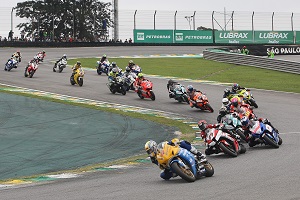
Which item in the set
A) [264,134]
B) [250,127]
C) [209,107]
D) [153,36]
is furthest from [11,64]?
[264,134]

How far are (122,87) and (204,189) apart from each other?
21.5 meters

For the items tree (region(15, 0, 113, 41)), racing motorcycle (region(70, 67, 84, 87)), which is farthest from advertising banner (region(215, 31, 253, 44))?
racing motorcycle (region(70, 67, 84, 87))

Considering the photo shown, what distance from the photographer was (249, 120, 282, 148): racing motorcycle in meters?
17.5

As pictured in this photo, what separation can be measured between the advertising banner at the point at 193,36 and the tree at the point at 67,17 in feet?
25.4

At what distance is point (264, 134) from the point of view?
17547 mm

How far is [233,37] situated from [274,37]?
5290 millimetres

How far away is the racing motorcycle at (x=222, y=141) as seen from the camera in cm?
1594

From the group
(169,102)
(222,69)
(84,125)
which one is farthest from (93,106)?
(222,69)

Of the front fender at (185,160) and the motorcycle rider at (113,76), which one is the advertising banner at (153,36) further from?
the front fender at (185,160)

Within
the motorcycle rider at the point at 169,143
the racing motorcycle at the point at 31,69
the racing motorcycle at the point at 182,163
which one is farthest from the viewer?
the racing motorcycle at the point at 31,69

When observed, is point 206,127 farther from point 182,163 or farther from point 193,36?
point 193,36

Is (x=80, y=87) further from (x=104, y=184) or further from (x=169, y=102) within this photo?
(x=104, y=184)

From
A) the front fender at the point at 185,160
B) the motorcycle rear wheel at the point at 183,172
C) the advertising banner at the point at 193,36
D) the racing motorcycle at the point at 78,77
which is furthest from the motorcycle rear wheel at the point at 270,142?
the advertising banner at the point at 193,36

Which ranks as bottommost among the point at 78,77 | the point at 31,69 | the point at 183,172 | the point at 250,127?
the point at 183,172
